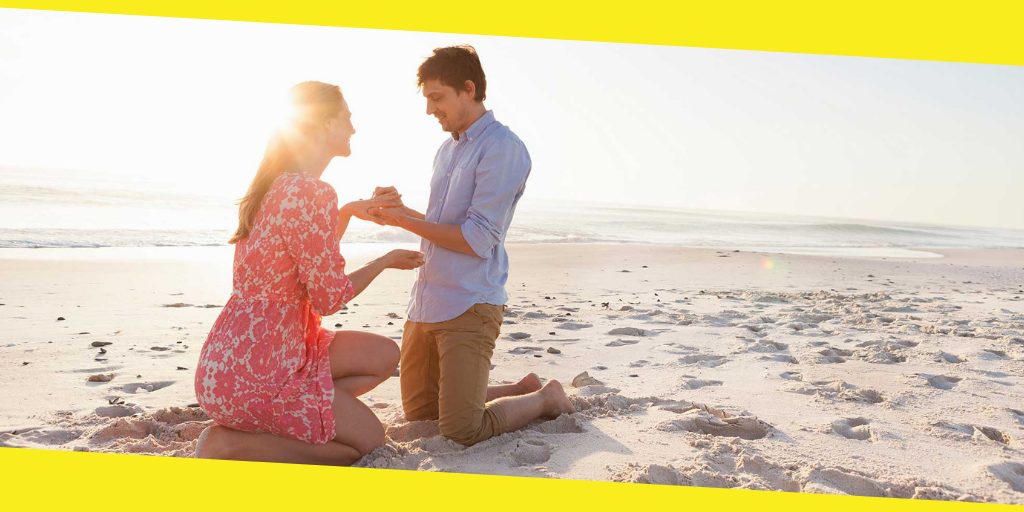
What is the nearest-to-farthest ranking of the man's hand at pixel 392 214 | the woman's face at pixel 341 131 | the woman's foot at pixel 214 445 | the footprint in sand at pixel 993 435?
the woman's foot at pixel 214 445 → the woman's face at pixel 341 131 → the man's hand at pixel 392 214 → the footprint in sand at pixel 993 435

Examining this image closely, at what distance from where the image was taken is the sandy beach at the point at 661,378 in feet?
9.75

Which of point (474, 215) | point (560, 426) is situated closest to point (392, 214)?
point (474, 215)

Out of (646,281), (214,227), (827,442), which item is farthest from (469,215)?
(214,227)

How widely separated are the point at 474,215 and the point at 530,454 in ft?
3.59

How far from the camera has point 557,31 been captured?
5.35 m

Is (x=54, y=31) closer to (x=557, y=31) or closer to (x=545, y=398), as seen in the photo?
(x=557, y=31)

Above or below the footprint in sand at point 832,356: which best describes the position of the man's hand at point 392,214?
above

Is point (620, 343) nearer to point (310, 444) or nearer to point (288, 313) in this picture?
point (310, 444)

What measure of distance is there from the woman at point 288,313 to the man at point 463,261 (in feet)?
1.40

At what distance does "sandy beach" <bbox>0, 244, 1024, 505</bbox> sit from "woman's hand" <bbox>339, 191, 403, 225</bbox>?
42.0 inches

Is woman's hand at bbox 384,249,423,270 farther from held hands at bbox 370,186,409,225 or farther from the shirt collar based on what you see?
the shirt collar

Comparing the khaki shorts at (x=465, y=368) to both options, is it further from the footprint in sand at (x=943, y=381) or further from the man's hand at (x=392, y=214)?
the footprint in sand at (x=943, y=381)

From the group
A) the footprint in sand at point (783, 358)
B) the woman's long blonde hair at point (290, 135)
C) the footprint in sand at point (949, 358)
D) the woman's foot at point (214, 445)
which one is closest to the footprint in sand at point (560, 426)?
the woman's foot at point (214, 445)

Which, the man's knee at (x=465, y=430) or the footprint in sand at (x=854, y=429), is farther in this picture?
the footprint in sand at (x=854, y=429)
